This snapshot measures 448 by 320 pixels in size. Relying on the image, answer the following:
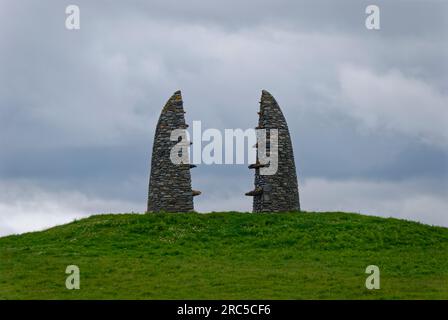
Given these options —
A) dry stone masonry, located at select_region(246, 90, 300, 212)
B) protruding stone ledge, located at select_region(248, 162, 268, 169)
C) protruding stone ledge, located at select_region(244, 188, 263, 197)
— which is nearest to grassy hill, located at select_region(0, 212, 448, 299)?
dry stone masonry, located at select_region(246, 90, 300, 212)

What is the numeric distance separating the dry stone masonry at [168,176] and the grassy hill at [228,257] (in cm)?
212

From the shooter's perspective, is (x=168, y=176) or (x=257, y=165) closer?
(x=168, y=176)

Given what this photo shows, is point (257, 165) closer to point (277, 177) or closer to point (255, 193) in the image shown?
point (277, 177)

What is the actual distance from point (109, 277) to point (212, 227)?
10.8 m

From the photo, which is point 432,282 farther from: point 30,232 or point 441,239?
point 30,232

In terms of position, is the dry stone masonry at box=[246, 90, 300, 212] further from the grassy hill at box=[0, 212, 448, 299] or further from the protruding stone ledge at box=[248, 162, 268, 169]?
the grassy hill at box=[0, 212, 448, 299]

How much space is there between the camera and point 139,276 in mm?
32312

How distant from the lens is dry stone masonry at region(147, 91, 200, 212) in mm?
45844

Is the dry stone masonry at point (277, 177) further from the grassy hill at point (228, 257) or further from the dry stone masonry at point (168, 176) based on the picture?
the dry stone masonry at point (168, 176)

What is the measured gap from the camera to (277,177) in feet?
154

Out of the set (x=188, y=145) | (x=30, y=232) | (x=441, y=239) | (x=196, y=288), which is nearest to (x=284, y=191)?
(x=188, y=145)

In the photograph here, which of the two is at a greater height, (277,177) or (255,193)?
(277,177)

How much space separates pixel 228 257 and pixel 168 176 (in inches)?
421

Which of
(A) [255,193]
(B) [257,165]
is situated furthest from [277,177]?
(A) [255,193]
